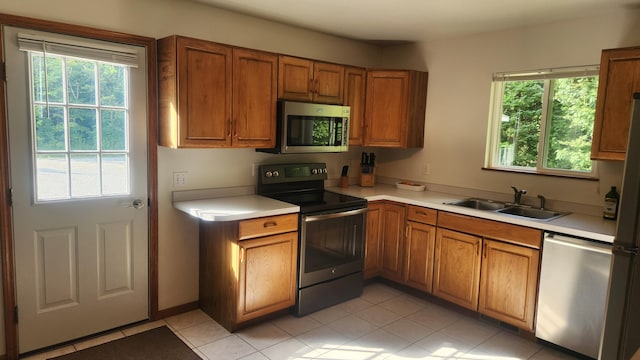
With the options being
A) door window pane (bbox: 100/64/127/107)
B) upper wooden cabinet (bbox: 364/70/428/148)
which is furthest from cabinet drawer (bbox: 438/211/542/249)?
door window pane (bbox: 100/64/127/107)

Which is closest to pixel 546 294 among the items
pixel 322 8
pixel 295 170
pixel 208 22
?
pixel 295 170

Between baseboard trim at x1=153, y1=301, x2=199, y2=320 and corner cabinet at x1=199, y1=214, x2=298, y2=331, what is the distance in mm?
140

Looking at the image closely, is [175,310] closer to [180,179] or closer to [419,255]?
[180,179]

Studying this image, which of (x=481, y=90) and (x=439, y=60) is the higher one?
(x=439, y=60)

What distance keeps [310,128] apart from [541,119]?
6.31ft

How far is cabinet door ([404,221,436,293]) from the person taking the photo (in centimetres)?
366

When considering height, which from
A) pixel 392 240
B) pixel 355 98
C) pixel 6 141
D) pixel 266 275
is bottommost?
pixel 266 275

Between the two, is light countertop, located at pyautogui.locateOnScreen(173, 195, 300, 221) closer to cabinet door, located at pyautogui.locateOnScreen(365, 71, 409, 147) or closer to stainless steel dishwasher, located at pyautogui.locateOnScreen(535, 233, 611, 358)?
cabinet door, located at pyautogui.locateOnScreen(365, 71, 409, 147)

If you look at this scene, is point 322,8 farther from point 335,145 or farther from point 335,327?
point 335,327

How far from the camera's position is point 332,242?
352 centimetres

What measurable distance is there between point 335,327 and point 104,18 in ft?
8.85

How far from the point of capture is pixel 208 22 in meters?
3.28

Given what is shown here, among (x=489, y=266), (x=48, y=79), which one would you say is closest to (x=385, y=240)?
(x=489, y=266)

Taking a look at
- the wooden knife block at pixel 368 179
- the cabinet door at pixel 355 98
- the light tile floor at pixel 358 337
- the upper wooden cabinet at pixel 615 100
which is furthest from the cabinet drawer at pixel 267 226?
the upper wooden cabinet at pixel 615 100
